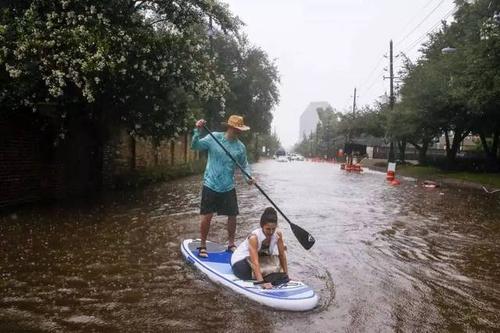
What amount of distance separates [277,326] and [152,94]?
990cm

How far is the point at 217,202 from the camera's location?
6.99 metres

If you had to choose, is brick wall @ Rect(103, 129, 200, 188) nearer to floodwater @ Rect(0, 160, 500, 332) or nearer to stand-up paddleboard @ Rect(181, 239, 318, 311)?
floodwater @ Rect(0, 160, 500, 332)

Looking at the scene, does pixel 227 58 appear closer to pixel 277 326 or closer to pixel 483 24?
pixel 483 24

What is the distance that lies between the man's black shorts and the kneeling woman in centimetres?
112

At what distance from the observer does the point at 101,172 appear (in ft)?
52.3

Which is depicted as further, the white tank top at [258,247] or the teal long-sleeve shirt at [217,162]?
the teal long-sleeve shirt at [217,162]

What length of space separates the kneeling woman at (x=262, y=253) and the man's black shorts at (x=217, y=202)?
3.66 ft


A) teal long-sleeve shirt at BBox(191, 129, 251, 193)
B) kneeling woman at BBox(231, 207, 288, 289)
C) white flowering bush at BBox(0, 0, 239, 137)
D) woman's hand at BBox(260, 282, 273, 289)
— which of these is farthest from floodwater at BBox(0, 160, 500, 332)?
white flowering bush at BBox(0, 0, 239, 137)

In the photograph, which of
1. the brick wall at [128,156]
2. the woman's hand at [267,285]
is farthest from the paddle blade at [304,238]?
the brick wall at [128,156]

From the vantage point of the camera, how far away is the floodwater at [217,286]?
16.2 feet

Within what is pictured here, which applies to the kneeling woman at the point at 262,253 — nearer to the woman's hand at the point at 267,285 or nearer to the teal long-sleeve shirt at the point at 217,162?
the woman's hand at the point at 267,285

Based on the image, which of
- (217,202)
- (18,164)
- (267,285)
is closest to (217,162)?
(217,202)

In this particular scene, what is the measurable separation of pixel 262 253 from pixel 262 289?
22.5 inches

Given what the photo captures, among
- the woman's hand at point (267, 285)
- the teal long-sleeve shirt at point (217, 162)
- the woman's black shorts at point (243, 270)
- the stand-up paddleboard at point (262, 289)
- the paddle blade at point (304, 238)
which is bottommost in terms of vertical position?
the stand-up paddleboard at point (262, 289)
